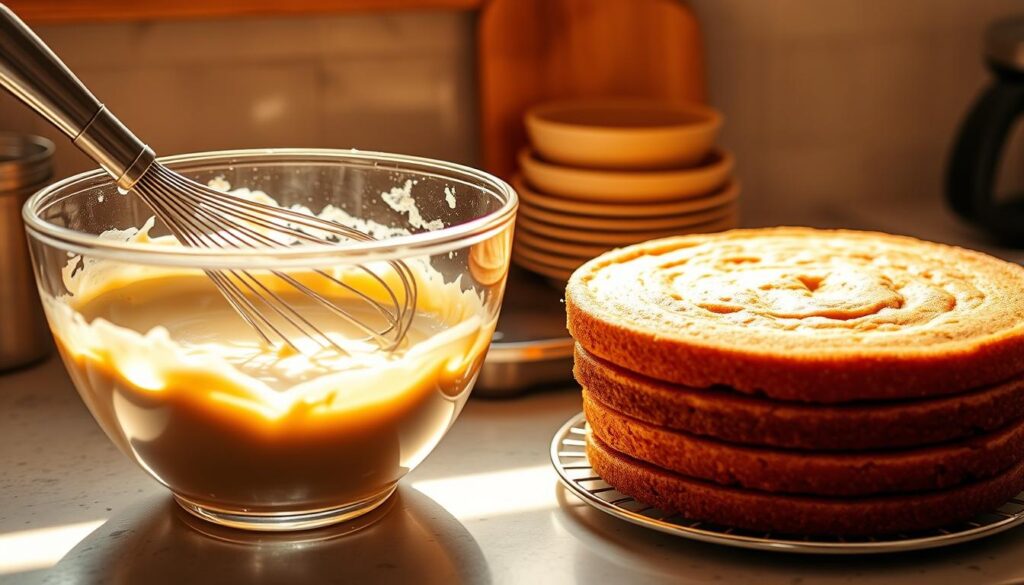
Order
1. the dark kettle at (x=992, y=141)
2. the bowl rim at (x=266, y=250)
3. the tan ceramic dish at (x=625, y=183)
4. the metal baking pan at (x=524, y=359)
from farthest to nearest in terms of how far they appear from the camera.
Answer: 1. the dark kettle at (x=992, y=141)
2. the tan ceramic dish at (x=625, y=183)
3. the metal baking pan at (x=524, y=359)
4. the bowl rim at (x=266, y=250)

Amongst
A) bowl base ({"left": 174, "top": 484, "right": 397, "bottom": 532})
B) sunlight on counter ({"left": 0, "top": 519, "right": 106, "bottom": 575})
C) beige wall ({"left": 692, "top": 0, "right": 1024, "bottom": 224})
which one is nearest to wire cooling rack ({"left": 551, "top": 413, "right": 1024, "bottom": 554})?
bowl base ({"left": 174, "top": 484, "right": 397, "bottom": 532})

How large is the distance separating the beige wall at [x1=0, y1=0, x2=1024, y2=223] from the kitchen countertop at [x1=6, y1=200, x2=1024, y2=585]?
1.25ft

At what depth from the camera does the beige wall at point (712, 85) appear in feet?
3.51

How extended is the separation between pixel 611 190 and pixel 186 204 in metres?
0.42

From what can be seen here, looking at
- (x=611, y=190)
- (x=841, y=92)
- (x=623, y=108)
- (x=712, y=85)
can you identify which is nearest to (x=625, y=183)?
(x=611, y=190)

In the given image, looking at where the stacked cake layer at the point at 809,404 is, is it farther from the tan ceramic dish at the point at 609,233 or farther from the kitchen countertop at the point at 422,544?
the tan ceramic dish at the point at 609,233

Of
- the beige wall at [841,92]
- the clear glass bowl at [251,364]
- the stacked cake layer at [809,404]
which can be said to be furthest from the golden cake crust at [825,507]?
the beige wall at [841,92]

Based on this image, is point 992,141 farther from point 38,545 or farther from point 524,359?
point 38,545

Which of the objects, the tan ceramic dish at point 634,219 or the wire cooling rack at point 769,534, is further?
the tan ceramic dish at point 634,219

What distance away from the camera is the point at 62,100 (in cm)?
64

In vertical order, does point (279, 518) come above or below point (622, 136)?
below

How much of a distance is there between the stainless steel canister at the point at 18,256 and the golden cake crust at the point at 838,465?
0.52 meters

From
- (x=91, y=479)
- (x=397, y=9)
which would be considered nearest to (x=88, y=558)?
(x=91, y=479)

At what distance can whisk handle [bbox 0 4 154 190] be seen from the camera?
2.04 ft
